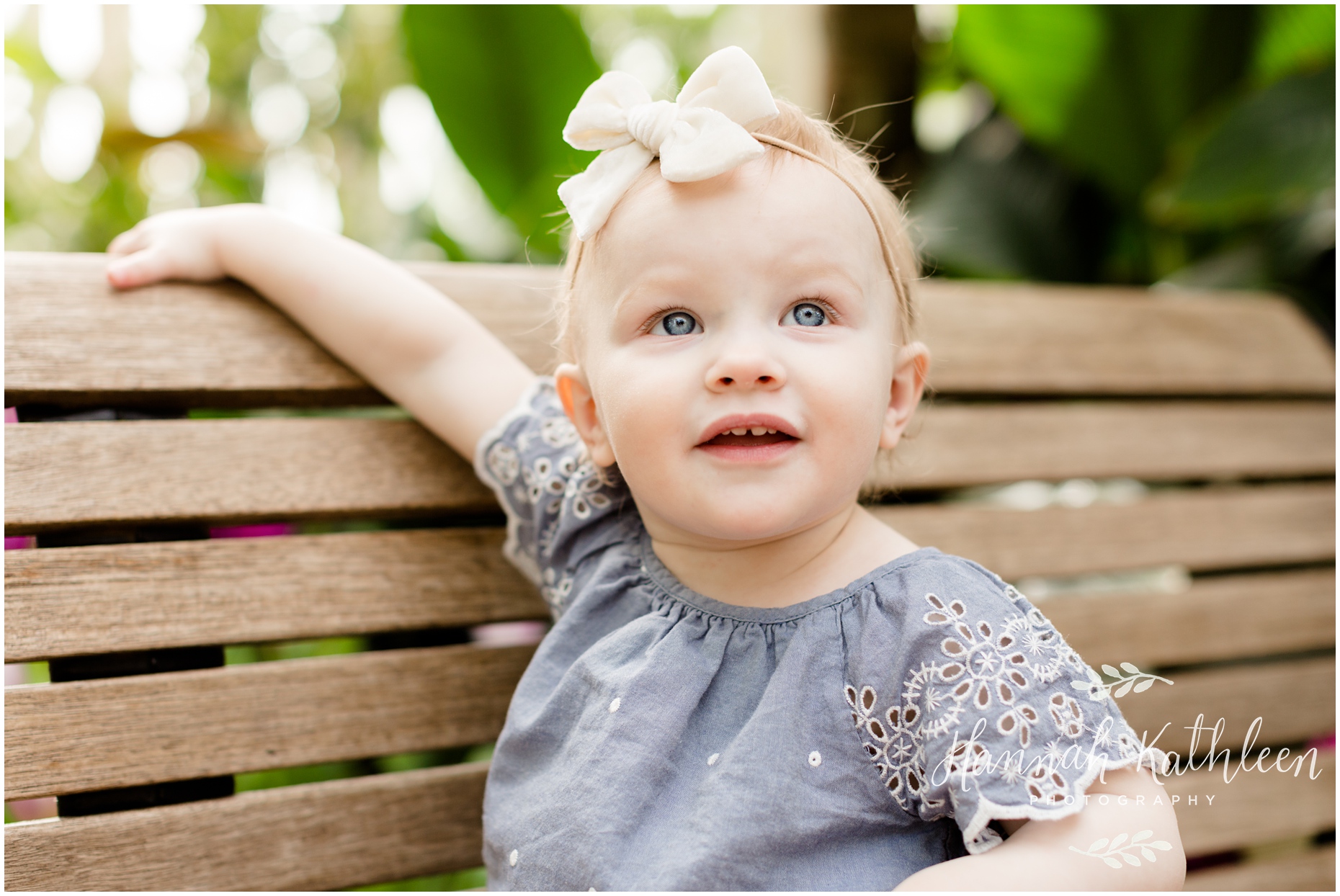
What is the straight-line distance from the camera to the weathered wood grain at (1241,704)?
4.44 ft

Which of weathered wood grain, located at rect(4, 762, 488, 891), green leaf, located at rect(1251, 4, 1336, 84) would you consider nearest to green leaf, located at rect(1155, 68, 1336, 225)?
green leaf, located at rect(1251, 4, 1336, 84)

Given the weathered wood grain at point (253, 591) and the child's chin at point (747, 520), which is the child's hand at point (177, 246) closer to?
the weathered wood grain at point (253, 591)

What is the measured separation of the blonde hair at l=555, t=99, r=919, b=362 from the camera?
33.5 inches

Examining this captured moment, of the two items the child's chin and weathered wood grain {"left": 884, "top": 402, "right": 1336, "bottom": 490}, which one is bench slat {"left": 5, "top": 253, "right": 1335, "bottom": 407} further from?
the child's chin

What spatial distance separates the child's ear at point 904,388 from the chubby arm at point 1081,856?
0.36 metres

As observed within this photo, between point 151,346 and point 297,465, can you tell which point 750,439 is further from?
point 151,346

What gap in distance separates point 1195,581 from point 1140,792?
36.8 inches

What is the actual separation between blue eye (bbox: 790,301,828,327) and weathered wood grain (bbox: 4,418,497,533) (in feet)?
1.60

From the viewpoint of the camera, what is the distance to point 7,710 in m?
0.94

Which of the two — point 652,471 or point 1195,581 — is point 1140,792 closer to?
point 652,471

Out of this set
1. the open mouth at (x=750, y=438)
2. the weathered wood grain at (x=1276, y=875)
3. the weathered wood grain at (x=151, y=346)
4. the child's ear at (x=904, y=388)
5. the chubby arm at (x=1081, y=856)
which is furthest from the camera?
the weathered wood grain at (x=1276, y=875)

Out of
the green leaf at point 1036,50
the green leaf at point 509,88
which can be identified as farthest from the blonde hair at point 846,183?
the green leaf at point 1036,50

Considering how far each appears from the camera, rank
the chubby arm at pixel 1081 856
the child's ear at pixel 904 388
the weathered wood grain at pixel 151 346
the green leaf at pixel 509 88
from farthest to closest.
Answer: the green leaf at pixel 509 88 → the weathered wood grain at pixel 151 346 → the child's ear at pixel 904 388 → the chubby arm at pixel 1081 856

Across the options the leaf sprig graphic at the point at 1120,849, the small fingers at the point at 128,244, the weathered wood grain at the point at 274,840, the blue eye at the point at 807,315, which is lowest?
the weathered wood grain at the point at 274,840
